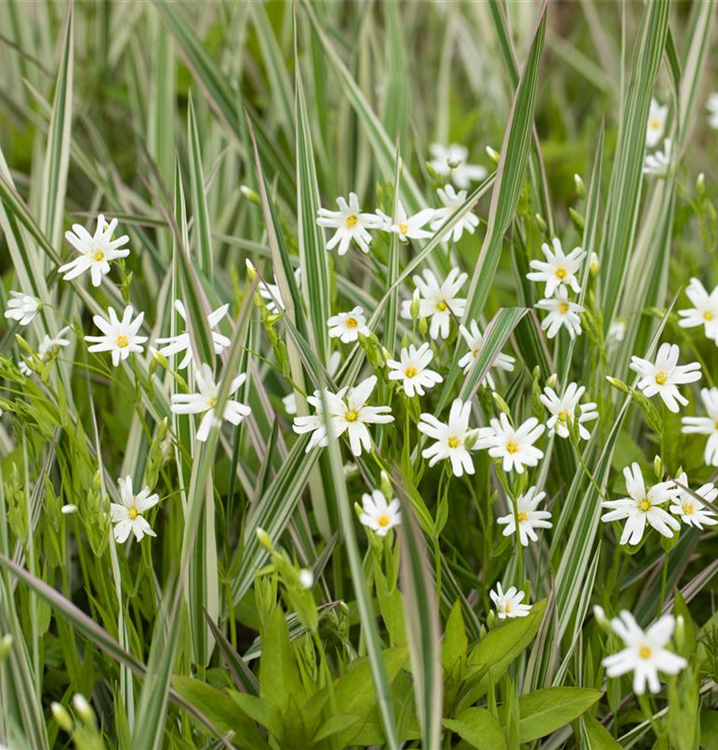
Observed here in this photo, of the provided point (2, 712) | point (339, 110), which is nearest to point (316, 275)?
point (2, 712)

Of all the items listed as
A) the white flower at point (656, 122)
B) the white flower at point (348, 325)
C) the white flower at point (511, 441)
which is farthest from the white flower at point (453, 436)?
the white flower at point (656, 122)

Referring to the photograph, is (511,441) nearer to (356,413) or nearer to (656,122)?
(356,413)

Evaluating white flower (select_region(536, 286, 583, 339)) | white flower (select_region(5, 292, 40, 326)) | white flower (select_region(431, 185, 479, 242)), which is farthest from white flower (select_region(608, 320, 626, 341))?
white flower (select_region(5, 292, 40, 326))

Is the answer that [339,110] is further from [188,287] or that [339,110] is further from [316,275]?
[188,287]

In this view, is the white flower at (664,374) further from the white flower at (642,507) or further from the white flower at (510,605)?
the white flower at (510,605)

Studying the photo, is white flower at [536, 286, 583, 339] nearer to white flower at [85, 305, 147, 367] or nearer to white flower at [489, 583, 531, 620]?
white flower at [489, 583, 531, 620]

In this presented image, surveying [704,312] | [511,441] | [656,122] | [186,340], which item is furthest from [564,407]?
[656,122]

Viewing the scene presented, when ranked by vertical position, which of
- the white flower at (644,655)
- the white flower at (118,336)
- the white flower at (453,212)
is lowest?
the white flower at (644,655)
